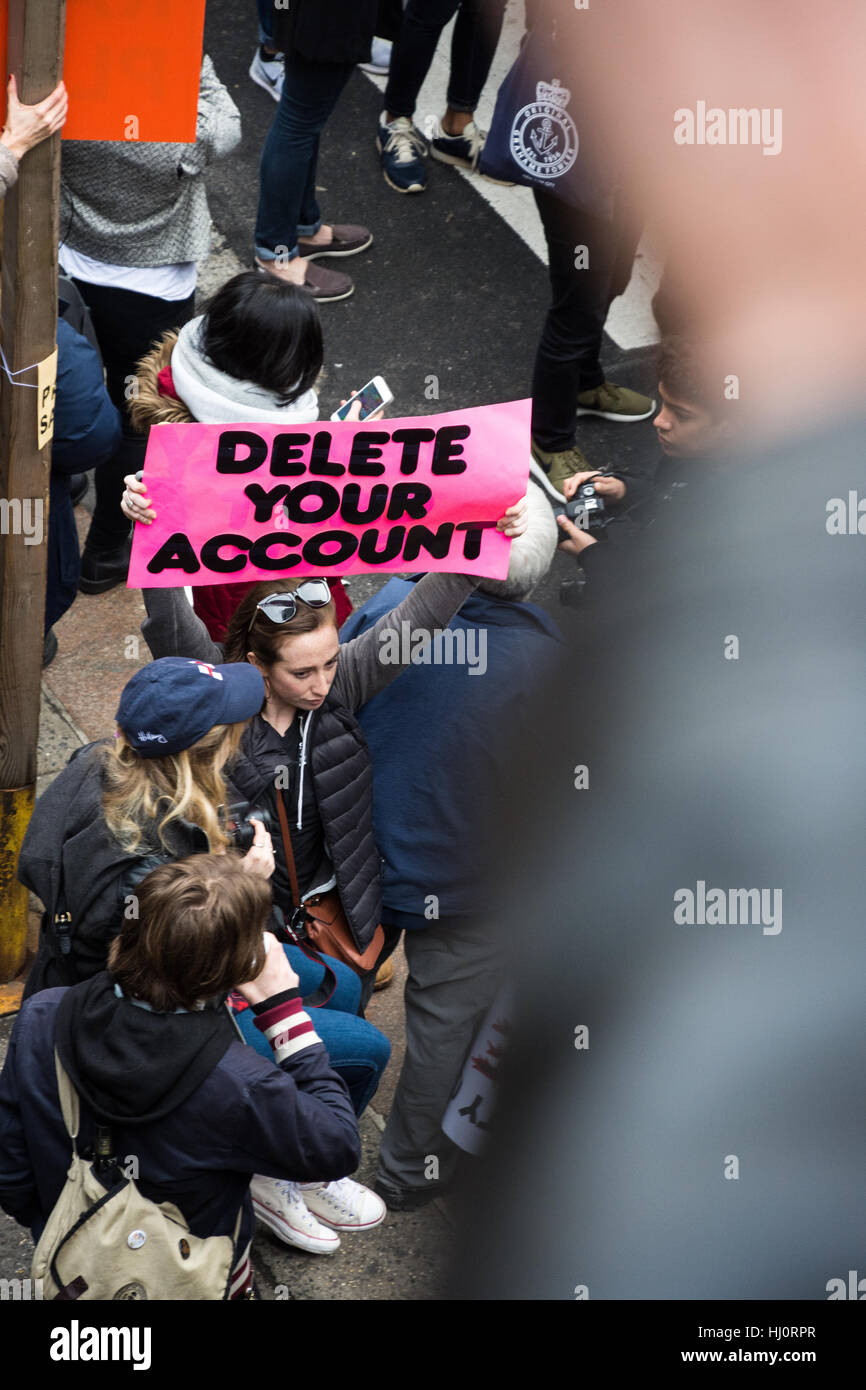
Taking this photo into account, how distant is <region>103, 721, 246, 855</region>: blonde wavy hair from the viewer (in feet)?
8.33

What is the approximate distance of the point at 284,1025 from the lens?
2.47 metres

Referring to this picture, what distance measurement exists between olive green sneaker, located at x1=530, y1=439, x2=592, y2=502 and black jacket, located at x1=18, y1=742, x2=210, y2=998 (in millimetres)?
3108

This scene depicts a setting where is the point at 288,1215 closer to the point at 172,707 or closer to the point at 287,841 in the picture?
the point at 287,841

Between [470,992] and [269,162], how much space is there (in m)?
3.68

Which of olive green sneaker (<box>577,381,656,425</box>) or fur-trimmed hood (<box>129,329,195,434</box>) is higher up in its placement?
fur-trimmed hood (<box>129,329,195,434</box>)

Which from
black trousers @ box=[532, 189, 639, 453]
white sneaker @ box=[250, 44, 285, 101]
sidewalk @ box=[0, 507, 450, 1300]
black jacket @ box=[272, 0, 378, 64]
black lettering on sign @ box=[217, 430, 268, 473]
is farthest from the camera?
white sneaker @ box=[250, 44, 285, 101]

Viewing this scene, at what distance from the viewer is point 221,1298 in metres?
2.43

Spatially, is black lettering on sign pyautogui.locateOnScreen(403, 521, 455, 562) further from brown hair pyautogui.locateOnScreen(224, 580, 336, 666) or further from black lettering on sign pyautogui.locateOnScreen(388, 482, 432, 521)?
brown hair pyautogui.locateOnScreen(224, 580, 336, 666)

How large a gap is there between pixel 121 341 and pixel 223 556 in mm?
1912

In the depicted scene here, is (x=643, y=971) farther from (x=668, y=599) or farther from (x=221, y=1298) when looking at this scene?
(x=221, y=1298)

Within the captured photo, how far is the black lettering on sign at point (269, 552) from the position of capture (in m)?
2.86

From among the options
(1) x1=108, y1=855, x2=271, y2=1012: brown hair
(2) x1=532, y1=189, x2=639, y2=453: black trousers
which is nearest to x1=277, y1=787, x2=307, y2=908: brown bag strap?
(1) x1=108, y1=855, x2=271, y2=1012: brown hair

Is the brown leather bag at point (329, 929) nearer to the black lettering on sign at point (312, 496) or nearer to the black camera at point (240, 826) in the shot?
the black camera at point (240, 826)

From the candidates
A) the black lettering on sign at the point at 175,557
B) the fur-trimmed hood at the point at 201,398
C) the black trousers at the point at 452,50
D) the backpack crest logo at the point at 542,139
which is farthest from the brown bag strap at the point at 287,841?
the black trousers at the point at 452,50
